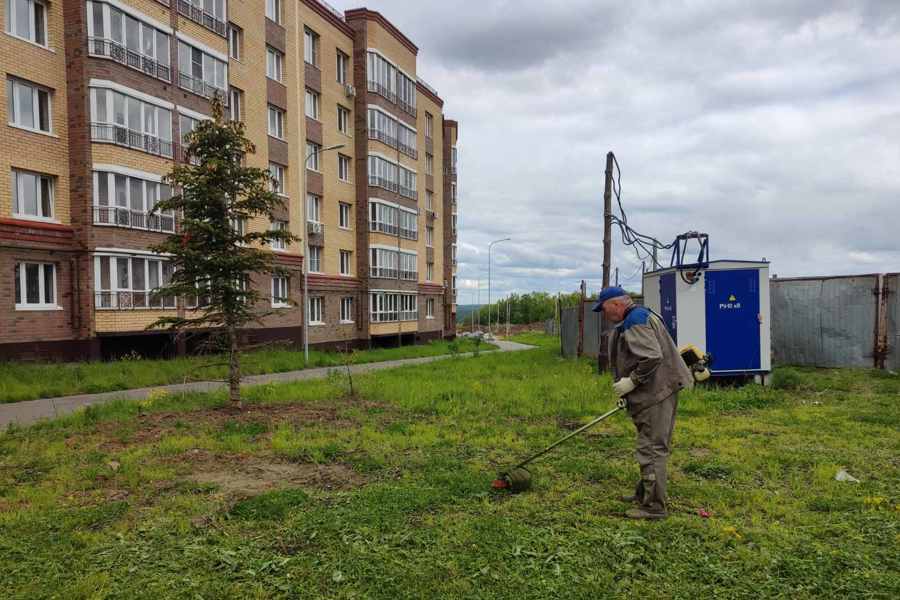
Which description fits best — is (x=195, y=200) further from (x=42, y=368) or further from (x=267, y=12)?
(x=267, y=12)

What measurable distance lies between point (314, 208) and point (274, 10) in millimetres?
8969

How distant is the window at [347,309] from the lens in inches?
1218

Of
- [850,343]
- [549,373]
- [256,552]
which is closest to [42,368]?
[549,373]

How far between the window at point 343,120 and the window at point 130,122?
12.0 metres

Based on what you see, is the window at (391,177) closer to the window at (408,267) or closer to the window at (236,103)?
the window at (408,267)

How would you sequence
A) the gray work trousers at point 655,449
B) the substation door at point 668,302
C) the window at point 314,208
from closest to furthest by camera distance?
the gray work trousers at point 655,449 → the substation door at point 668,302 → the window at point 314,208

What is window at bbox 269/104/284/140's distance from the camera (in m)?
26.5

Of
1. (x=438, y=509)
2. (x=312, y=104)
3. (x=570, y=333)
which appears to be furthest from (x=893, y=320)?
(x=312, y=104)

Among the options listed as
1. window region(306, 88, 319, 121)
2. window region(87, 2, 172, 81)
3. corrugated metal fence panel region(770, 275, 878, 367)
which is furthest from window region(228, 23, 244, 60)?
corrugated metal fence panel region(770, 275, 878, 367)

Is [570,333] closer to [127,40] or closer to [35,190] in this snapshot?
[35,190]

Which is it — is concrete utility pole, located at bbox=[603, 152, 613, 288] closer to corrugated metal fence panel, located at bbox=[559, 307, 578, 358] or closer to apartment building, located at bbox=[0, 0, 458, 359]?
corrugated metal fence panel, located at bbox=[559, 307, 578, 358]

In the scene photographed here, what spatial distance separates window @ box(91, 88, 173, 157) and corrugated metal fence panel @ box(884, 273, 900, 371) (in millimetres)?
20701

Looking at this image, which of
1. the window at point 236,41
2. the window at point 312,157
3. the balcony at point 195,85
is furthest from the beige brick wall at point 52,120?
the window at point 312,157

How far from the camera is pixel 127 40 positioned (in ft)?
62.7
